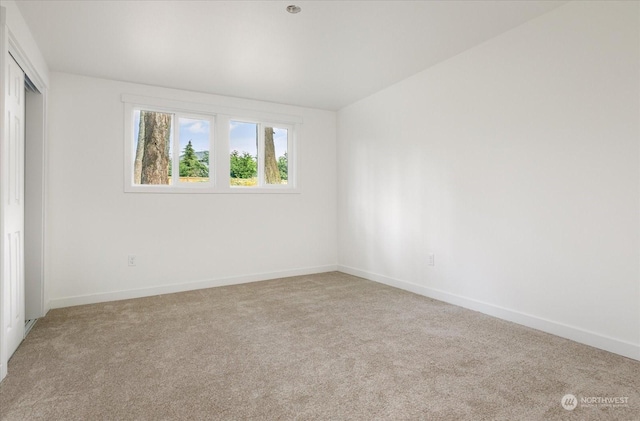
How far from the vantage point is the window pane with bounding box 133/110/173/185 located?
13.7 ft

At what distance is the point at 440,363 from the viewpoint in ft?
7.44

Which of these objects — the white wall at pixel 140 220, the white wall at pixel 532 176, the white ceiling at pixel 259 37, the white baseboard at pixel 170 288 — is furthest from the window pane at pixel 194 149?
the white wall at pixel 532 176

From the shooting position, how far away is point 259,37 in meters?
3.02

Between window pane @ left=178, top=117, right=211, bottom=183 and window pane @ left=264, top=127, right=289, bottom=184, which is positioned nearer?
window pane @ left=178, top=117, right=211, bottom=183

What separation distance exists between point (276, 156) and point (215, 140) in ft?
3.04

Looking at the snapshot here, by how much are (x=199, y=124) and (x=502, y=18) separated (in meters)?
3.45

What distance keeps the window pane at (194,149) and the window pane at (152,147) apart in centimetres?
15

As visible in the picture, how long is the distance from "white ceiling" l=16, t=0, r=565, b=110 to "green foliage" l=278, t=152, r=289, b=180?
127 centimetres

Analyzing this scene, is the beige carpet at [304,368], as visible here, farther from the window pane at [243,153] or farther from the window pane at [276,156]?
the window pane at [276,156]

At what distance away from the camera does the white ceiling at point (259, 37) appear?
8.49 ft

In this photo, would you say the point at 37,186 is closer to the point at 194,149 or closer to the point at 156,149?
the point at 156,149

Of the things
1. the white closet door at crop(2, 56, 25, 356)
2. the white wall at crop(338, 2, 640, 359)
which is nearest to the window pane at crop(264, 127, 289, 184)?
the white wall at crop(338, 2, 640, 359)

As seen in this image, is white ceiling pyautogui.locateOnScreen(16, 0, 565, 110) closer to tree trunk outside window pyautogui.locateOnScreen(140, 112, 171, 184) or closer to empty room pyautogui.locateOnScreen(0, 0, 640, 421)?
empty room pyautogui.locateOnScreen(0, 0, 640, 421)

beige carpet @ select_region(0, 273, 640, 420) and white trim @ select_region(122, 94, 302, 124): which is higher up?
white trim @ select_region(122, 94, 302, 124)
